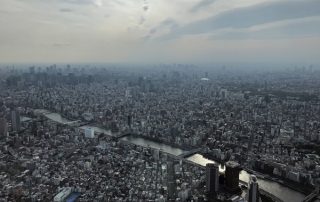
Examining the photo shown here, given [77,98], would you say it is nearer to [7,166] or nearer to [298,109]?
[7,166]

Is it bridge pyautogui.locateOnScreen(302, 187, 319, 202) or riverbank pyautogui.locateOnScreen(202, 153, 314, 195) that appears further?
riverbank pyautogui.locateOnScreen(202, 153, 314, 195)

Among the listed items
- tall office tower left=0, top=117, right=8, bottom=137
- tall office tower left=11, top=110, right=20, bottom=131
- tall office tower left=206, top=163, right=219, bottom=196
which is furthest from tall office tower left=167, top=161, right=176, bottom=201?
tall office tower left=11, top=110, right=20, bottom=131

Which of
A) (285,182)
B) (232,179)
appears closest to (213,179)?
(232,179)

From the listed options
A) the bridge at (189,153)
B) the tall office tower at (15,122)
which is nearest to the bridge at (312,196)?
the bridge at (189,153)

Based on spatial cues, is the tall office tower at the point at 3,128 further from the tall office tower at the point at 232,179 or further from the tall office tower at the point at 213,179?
the tall office tower at the point at 232,179

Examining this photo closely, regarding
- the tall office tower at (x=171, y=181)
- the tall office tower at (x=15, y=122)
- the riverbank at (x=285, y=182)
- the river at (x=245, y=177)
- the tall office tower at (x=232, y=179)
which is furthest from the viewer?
the tall office tower at (x=15, y=122)

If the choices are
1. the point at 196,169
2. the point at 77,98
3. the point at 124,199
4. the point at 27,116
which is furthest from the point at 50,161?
the point at 77,98

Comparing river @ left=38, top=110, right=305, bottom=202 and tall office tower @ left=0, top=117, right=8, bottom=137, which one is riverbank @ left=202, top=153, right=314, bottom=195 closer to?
river @ left=38, top=110, right=305, bottom=202
